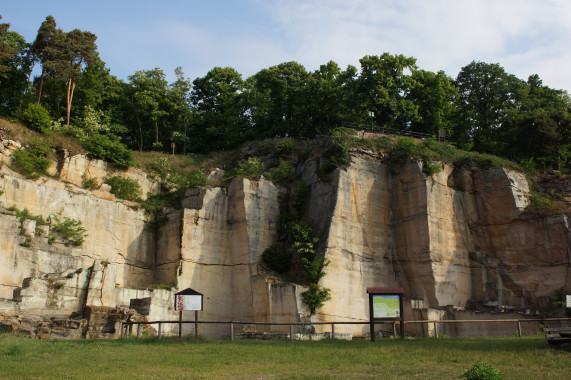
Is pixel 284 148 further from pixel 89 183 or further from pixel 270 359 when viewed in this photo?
pixel 270 359

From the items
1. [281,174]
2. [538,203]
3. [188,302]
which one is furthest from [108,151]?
[538,203]

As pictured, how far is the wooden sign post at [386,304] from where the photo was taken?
889 inches

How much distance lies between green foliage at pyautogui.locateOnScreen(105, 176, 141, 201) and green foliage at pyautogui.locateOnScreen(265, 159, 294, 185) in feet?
27.6

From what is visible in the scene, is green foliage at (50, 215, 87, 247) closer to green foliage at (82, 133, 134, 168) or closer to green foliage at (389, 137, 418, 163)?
green foliage at (82, 133, 134, 168)

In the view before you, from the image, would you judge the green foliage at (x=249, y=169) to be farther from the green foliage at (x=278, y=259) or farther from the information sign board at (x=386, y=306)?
the information sign board at (x=386, y=306)

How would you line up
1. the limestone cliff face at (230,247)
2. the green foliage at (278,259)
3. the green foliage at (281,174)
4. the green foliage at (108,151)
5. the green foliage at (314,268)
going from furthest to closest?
the green foliage at (281,174), the green foliage at (108,151), the green foliage at (278,259), the limestone cliff face at (230,247), the green foliage at (314,268)

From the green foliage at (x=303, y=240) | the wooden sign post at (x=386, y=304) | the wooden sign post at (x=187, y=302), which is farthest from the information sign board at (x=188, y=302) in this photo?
the green foliage at (x=303, y=240)

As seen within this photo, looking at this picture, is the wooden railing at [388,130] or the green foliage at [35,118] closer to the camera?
the green foliage at [35,118]

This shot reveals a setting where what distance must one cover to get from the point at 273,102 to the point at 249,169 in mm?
12533

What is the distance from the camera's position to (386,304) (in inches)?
896

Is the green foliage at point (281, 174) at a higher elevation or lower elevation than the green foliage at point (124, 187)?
higher

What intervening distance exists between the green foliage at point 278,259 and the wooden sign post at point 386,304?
12385mm

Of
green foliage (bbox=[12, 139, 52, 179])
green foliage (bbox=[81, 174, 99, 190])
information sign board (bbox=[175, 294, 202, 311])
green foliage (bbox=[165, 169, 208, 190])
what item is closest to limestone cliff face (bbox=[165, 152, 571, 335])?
green foliage (bbox=[165, 169, 208, 190])

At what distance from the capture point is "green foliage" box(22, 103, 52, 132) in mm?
37375
